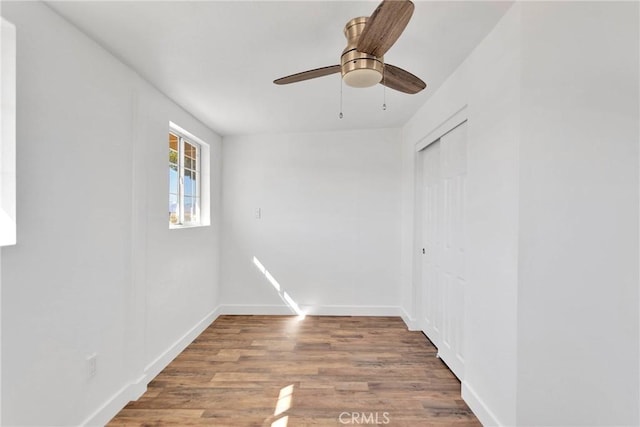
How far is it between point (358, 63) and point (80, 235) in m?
1.76

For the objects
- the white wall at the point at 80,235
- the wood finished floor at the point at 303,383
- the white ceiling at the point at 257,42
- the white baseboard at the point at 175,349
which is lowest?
the wood finished floor at the point at 303,383

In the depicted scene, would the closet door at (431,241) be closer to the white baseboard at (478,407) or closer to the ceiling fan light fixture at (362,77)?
the white baseboard at (478,407)

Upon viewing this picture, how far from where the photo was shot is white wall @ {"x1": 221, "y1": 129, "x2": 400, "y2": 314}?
3830mm

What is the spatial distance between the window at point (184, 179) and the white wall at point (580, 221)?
2.91m

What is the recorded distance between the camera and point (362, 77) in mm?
1410

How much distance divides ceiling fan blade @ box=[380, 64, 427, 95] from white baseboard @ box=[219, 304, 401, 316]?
280 centimetres

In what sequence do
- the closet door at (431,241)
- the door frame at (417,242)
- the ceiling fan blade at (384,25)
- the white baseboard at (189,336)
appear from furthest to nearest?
the door frame at (417,242), the closet door at (431,241), the white baseboard at (189,336), the ceiling fan blade at (384,25)

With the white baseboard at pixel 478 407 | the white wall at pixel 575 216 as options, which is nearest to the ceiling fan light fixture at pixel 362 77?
the white wall at pixel 575 216

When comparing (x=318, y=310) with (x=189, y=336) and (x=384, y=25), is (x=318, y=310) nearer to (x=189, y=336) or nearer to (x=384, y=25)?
(x=189, y=336)

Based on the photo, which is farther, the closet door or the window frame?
the window frame

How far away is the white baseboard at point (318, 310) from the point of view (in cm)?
381

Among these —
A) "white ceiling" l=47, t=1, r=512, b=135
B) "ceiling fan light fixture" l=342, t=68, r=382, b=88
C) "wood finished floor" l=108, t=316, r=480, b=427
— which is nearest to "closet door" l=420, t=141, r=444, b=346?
"wood finished floor" l=108, t=316, r=480, b=427

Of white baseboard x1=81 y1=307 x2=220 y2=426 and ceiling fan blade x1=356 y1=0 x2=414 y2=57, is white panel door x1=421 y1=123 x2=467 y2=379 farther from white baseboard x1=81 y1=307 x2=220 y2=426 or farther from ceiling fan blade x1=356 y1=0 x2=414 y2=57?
white baseboard x1=81 y1=307 x2=220 y2=426

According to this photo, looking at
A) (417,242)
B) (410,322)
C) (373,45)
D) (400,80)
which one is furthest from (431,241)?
(373,45)
